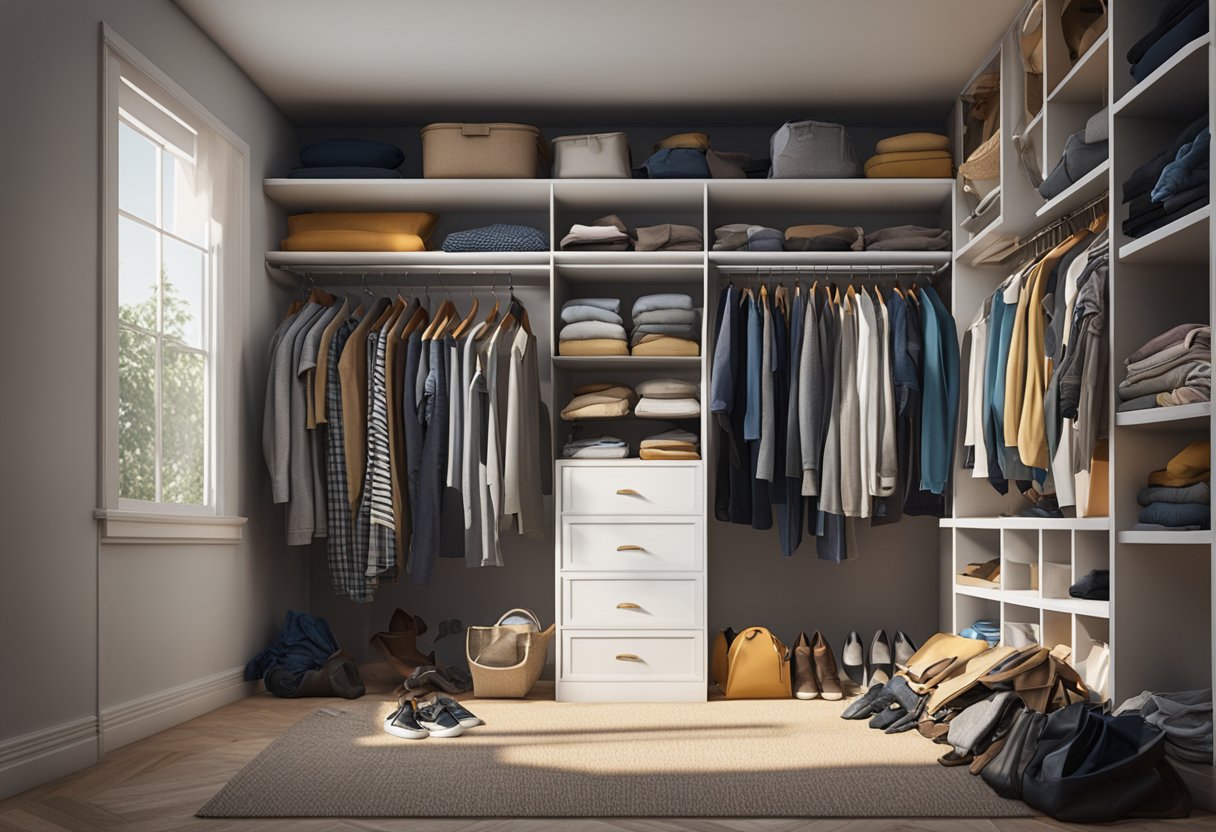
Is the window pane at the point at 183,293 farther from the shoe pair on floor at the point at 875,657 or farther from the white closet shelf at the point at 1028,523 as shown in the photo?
the white closet shelf at the point at 1028,523

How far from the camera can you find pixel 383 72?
4.91 m

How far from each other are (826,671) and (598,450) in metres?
1.27

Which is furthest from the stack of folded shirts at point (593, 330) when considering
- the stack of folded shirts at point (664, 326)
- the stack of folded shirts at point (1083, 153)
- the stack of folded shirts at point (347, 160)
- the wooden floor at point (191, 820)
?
the wooden floor at point (191, 820)

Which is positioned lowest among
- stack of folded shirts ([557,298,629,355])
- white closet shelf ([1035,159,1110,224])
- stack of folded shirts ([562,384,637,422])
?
stack of folded shirts ([562,384,637,422])

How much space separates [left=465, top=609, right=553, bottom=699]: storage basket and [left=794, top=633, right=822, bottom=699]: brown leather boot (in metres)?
1.01

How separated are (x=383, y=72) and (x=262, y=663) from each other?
2.43m

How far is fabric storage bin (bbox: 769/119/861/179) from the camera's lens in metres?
5.11

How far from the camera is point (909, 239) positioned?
514 cm

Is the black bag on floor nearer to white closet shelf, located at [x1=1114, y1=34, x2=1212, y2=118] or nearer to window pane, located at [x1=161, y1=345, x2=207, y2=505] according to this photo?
white closet shelf, located at [x1=1114, y1=34, x2=1212, y2=118]

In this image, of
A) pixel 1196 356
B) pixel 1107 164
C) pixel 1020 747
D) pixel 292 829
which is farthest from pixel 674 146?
pixel 292 829

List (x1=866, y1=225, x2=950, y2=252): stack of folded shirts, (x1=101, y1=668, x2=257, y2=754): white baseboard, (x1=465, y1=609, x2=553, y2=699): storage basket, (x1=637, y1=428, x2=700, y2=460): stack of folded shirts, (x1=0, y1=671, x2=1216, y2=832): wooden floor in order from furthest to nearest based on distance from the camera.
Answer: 1. (x1=866, y1=225, x2=950, y2=252): stack of folded shirts
2. (x1=637, y1=428, x2=700, y2=460): stack of folded shirts
3. (x1=465, y1=609, x2=553, y2=699): storage basket
4. (x1=101, y1=668, x2=257, y2=754): white baseboard
5. (x1=0, y1=671, x2=1216, y2=832): wooden floor

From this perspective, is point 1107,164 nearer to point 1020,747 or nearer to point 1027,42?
point 1027,42

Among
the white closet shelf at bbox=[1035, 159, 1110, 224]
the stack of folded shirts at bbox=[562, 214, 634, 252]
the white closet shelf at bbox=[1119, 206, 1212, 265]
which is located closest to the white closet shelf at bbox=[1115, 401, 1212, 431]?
the white closet shelf at bbox=[1119, 206, 1212, 265]

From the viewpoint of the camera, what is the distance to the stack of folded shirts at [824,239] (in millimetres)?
5129
